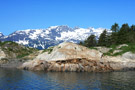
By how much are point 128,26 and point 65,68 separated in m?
78.0

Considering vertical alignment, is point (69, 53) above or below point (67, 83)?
above

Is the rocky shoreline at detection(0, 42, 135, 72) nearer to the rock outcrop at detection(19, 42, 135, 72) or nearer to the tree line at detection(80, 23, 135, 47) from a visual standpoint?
the rock outcrop at detection(19, 42, 135, 72)

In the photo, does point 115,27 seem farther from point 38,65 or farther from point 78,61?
point 38,65

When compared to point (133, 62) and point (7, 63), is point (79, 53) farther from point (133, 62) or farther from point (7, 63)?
point (7, 63)

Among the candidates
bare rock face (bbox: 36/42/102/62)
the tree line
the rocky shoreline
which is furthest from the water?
the tree line

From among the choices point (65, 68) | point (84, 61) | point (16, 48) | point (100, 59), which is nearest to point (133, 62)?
point (100, 59)

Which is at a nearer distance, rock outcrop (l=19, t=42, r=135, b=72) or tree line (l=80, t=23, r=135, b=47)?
rock outcrop (l=19, t=42, r=135, b=72)

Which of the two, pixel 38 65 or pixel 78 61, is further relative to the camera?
pixel 38 65

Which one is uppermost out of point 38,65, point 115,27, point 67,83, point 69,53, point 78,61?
point 115,27

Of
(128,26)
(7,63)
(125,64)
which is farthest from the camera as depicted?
(128,26)

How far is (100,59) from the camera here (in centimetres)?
8019

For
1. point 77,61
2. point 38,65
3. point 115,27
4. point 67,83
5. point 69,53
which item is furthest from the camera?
point 115,27

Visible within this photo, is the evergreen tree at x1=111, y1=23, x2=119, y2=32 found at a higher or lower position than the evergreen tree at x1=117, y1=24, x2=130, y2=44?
higher

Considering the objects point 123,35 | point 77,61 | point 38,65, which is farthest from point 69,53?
point 123,35
